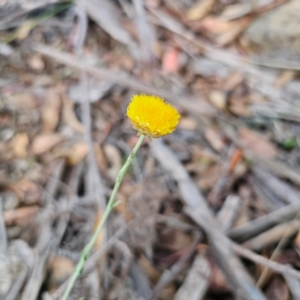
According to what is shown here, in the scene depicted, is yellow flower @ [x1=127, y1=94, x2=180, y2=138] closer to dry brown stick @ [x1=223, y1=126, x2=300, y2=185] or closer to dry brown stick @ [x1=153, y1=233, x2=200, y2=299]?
dry brown stick @ [x1=153, y1=233, x2=200, y2=299]

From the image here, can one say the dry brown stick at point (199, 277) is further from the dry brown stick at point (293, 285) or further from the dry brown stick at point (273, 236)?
the dry brown stick at point (293, 285)

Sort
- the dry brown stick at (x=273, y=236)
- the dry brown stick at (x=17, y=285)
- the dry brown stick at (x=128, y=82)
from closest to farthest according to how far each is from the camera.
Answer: the dry brown stick at (x=17, y=285) < the dry brown stick at (x=273, y=236) < the dry brown stick at (x=128, y=82)

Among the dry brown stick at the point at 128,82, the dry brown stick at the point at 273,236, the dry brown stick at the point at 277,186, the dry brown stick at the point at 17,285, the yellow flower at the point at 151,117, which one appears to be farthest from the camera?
the dry brown stick at the point at 128,82

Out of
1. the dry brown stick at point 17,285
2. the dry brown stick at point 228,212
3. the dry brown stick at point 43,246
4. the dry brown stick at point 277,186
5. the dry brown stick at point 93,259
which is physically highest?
the dry brown stick at point 17,285

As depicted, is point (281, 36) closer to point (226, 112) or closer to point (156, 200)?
point (226, 112)

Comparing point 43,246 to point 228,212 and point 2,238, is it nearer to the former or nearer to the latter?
point 2,238

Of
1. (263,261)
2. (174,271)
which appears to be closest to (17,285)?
(174,271)

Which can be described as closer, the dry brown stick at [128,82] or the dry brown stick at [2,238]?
the dry brown stick at [2,238]

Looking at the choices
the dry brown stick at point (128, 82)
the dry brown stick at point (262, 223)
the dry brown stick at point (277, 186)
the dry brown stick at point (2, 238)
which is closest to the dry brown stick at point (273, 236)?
the dry brown stick at point (262, 223)
